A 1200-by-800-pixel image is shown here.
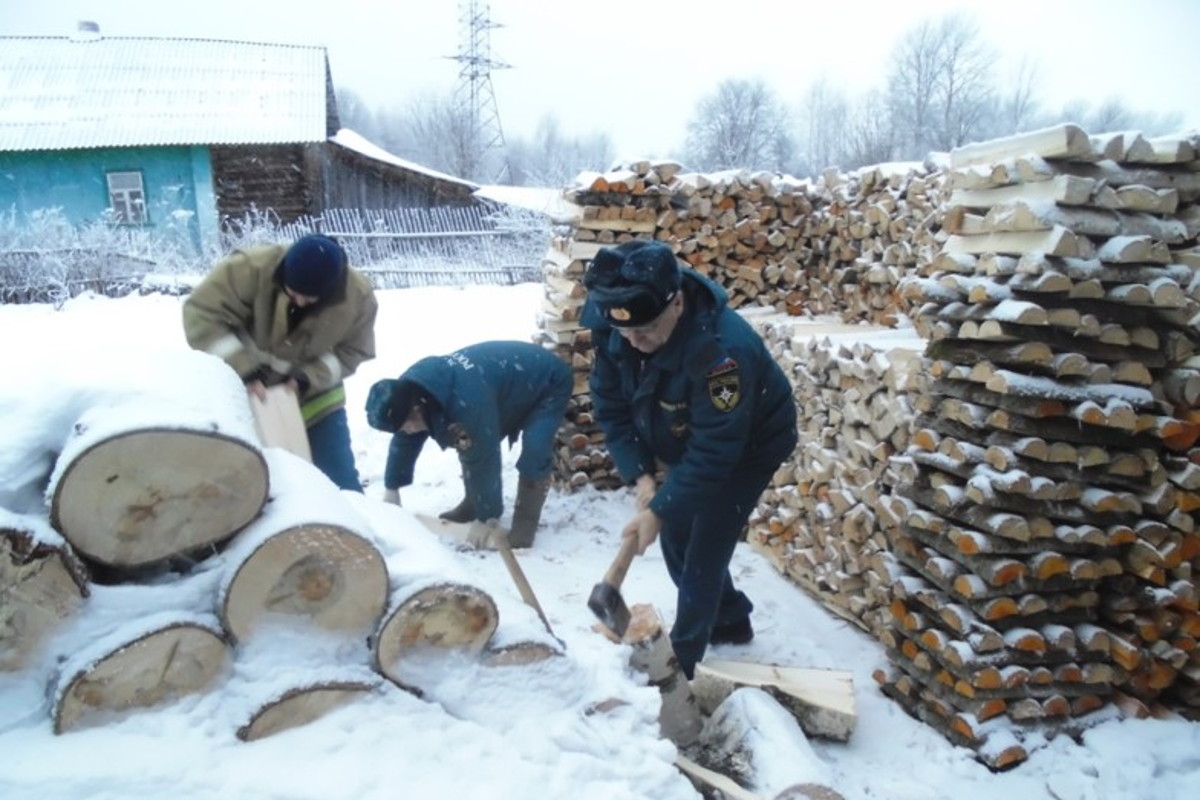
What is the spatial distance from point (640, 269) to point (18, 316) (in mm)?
11466

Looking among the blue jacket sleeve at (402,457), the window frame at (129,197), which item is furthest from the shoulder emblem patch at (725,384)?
the window frame at (129,197)

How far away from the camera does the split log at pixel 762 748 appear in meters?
2.26

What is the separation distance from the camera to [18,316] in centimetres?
1051

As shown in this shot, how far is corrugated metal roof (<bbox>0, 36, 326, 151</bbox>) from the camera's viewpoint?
1764 centimetres

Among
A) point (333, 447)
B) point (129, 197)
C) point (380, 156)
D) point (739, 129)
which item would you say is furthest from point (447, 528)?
point (739, 129)

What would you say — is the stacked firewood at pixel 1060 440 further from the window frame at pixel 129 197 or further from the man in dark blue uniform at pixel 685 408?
the window frame at pixel 129 197

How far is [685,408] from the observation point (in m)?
2.96

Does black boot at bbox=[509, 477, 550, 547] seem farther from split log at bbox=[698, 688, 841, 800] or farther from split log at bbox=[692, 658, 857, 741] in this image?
split log at bbox=[698, 688, 841, 800]

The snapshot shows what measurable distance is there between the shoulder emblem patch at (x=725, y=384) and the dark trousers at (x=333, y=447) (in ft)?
7.03

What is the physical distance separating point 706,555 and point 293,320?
2.21 m

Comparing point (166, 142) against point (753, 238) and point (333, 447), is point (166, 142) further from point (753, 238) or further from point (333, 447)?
point (333, 447)

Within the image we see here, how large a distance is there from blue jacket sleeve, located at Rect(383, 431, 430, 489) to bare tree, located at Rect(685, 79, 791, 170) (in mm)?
34659

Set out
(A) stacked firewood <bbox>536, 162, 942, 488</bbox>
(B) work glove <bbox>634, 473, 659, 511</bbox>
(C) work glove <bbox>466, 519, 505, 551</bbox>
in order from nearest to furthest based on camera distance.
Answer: (B) work glove <bbox>634, 473, 659, 511</bbox>
(C) work glove <bbox>466, 519, 505, 551</bbox>
(A) stacked firewood <bbox>536, 162, 942, 488</bbox>

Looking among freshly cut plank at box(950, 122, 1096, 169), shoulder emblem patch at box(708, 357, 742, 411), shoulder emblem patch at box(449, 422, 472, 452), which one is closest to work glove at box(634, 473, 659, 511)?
shoulder emblem patch at box(708, 357, 742, 411)
